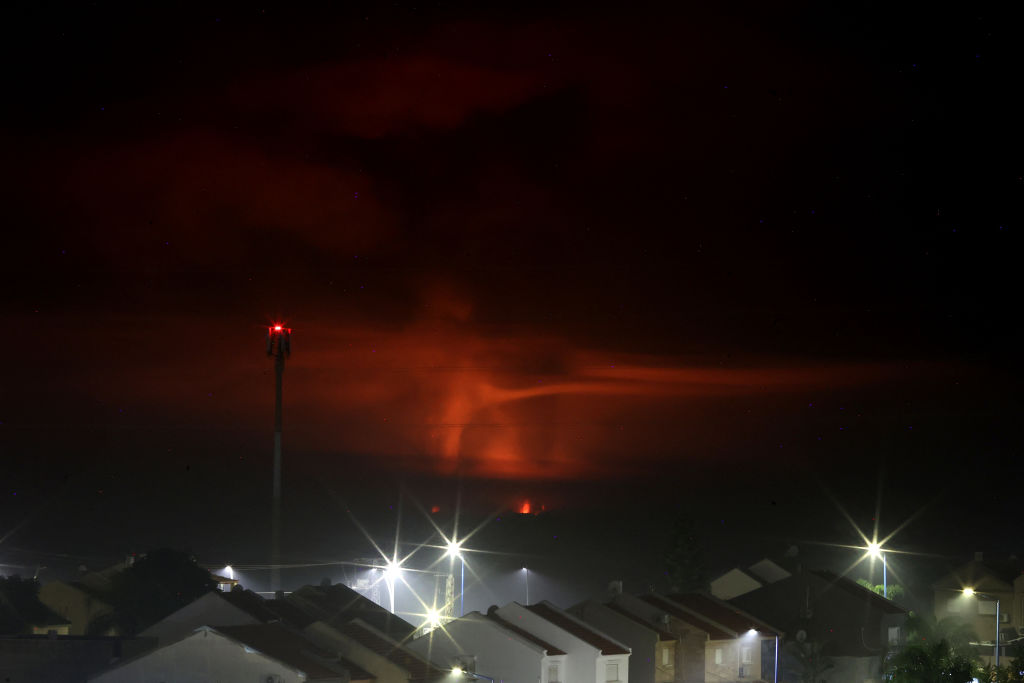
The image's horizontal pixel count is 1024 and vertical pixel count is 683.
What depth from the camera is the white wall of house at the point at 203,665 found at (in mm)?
33500

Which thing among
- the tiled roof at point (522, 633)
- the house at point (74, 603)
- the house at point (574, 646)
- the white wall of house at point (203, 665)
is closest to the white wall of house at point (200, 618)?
the white wall of house at point (203, 665)

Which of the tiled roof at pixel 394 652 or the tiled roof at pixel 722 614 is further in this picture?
the tiled roof at pixel 722 614

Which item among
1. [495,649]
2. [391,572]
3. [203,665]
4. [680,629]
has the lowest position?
[203,665]

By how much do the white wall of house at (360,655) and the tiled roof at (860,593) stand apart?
3196 cm

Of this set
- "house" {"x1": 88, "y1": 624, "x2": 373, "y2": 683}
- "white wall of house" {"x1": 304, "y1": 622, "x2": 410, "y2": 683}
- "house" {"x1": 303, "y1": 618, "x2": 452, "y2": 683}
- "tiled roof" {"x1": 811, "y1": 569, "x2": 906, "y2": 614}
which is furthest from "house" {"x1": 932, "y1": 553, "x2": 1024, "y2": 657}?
"house" {"x1": 88, "y1": 624, "x2": 373, "y2": 683}

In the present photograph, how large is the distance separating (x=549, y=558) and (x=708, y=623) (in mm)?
27617

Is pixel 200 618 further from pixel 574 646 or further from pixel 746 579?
pixel 746 579

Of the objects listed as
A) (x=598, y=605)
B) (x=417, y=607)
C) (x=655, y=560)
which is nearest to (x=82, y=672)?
(x=598, y=605)

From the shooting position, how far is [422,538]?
7875 cm

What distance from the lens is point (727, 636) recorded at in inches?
2064

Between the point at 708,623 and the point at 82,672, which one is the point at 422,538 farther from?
the point at 82,672

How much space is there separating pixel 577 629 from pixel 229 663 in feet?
48.2

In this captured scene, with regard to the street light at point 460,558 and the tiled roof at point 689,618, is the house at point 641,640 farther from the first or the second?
the street light at point 460,558

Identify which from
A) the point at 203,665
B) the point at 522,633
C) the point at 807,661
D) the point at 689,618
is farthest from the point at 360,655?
the point at 807,661
